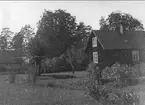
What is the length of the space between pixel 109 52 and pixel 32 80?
19.4 meters

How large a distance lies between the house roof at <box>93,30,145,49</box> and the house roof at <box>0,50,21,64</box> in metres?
34.0

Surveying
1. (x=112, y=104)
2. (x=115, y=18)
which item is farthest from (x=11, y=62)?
(x=112, y=104)

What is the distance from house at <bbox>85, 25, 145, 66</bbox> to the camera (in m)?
37.6

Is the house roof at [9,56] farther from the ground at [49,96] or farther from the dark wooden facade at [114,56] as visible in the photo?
the ground at [49,96]

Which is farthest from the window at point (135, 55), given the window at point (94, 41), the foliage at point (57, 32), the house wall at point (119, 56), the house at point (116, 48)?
the foliage at point (57, 32)

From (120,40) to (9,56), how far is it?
40.6 meters

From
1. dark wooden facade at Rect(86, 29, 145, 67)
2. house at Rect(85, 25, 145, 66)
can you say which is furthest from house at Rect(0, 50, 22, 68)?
dark wooden facade at Rect(86, 29, 145, 67)

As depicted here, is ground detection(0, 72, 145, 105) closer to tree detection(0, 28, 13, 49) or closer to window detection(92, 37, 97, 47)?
window detection(92, 37, 97, 47)

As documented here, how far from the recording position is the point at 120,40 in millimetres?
39781

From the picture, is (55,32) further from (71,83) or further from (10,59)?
(71,83)

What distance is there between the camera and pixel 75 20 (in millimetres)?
71062

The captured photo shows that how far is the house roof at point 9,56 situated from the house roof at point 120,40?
112 ft

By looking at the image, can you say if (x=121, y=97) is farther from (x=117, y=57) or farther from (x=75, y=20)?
(x=75, y=20)

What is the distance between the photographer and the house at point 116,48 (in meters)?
37.6
